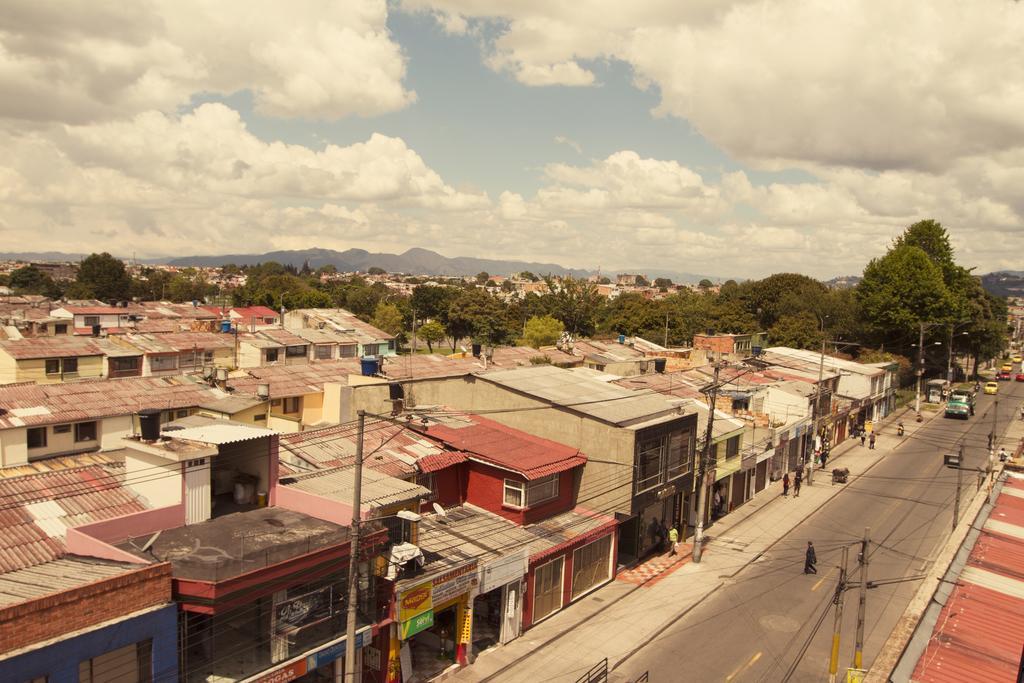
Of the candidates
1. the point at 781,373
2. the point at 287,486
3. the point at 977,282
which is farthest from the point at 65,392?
the point at 977,282

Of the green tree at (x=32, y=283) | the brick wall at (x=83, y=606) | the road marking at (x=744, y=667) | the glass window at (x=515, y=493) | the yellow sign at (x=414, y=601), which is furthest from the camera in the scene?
the green tree at (x=32, y=283)

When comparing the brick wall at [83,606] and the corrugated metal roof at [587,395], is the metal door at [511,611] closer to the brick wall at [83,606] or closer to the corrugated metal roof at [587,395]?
the corrugated metal roof at [587,395]

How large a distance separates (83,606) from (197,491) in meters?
5.54

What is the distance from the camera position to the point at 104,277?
144 m

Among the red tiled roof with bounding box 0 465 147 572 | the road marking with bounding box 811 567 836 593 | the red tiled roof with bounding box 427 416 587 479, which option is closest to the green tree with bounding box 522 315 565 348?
the red tiled roof with bounding box 427 416 587 479

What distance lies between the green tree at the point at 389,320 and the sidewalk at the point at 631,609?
7604cm

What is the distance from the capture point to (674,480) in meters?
34.5

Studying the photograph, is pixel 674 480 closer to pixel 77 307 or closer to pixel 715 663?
pixel 715 663

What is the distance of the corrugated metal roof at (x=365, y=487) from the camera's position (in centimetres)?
2147

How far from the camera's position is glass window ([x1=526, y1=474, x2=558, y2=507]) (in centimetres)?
2820

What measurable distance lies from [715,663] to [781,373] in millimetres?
39706

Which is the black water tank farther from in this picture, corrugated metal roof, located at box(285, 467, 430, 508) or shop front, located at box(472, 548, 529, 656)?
shop front, located at box(472, 548, 529, 656)

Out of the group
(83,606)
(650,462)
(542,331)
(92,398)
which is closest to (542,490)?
(650,462)

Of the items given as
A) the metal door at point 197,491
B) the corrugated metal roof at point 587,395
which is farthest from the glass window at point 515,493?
the metal door at point 197,491
